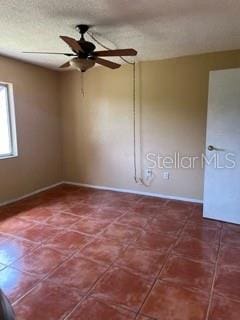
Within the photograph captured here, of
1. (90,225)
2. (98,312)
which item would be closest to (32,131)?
(90,225)

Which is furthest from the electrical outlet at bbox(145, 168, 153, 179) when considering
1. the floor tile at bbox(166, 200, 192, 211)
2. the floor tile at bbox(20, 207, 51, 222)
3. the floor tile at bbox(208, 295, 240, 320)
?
the floor tile at bbox(208, 295, 240, 320)

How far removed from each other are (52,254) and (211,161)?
86.0 inches

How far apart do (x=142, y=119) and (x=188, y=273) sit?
2.63m

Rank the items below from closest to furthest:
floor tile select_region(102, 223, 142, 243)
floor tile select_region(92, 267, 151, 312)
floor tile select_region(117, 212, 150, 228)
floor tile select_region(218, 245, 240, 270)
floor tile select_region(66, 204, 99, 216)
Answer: floor tile select_region(92, 267, 151, 312), floor tile select_region(218, 245, 240, 270), floor tile select_region(102, 223, 142, 243), floor tile select_region(117, 212, 150, 228), floor tile select_region(66, 204, 99, 216)

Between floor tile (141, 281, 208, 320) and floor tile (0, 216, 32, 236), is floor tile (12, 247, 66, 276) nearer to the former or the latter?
floor tile (0, 216, 32, 236)

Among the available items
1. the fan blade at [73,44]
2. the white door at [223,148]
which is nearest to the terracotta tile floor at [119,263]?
the white door at [223,148]

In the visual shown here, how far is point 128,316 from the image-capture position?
1.67 m

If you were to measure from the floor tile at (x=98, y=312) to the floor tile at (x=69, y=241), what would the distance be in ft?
2.55

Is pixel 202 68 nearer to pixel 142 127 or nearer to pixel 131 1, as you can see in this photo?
pixel 142 127

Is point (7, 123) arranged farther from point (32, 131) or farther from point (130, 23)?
point (130, 23)

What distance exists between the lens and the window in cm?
388

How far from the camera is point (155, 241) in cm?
271

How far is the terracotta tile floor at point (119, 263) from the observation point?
1.74 meters

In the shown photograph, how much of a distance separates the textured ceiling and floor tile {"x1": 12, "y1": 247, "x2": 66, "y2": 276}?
226 centimetres
